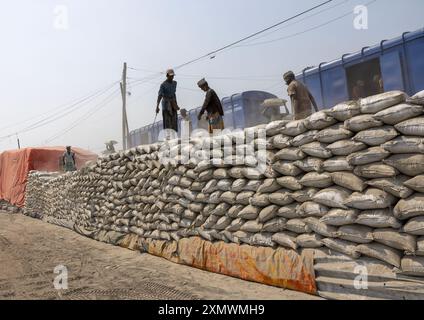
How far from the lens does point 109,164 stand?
7383mm

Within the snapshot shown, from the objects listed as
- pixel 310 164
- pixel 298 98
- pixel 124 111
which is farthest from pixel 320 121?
pixel 124 111

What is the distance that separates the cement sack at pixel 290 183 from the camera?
3.73 m

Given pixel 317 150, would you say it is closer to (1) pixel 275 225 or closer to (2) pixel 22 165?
(1) pixel 275 225

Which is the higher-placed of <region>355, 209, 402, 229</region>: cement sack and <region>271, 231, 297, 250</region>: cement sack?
<region>355, 209, 402, 229</region>: cement sack

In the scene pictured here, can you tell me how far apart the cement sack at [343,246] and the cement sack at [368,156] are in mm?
734

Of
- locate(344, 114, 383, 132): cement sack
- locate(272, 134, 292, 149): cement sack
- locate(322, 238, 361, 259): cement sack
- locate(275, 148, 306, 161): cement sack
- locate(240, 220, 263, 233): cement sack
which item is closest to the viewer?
locate(344, 114, 383, 132): cement sack

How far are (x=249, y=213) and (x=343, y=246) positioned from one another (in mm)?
1206

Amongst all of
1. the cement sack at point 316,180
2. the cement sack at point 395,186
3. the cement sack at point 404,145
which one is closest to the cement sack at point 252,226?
the cement sack at point 316,180

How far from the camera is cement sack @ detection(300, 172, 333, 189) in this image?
137 inches

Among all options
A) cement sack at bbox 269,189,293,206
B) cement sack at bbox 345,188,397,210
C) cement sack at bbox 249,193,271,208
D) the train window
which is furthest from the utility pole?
cement sack at bbox 345,188,397,210

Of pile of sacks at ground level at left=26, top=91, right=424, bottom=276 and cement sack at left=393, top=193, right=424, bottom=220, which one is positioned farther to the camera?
pile of sacks at ground level at left=26, top=91, right=424, bottom=276

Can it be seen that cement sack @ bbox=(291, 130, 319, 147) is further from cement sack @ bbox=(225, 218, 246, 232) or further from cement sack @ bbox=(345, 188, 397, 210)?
cement sack @ bbox=(225, 218, 246, 232)

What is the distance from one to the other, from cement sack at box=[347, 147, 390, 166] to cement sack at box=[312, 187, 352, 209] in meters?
0.29
